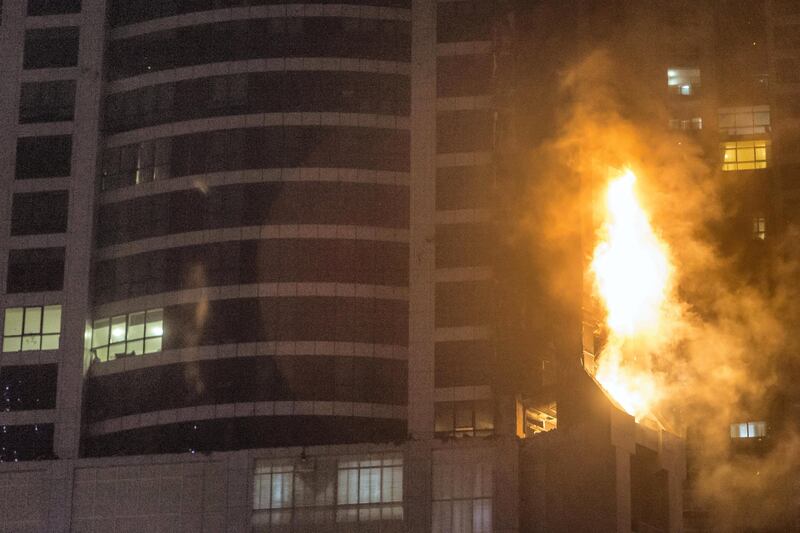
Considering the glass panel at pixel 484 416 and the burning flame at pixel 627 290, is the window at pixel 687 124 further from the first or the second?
the glass panel at pixel 484 416

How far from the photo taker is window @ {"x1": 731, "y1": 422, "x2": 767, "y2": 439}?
9281 cm

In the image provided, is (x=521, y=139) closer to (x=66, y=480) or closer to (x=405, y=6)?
(x=405, y=6)

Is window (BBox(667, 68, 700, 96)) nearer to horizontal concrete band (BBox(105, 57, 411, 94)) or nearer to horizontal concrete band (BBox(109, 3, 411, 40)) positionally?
horizontal concrete band (BBox(105, 57, 411, 94))

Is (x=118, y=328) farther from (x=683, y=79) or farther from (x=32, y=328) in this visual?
(x=683, y=79)

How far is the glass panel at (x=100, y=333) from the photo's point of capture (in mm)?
93000

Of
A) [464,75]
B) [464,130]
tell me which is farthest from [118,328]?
[464,75]

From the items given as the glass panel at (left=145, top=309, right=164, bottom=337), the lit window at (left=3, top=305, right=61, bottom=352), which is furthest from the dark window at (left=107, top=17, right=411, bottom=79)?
the lit window at (left=3, top=305, right=61, bottom=352)

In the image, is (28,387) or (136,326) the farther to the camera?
(136,326)

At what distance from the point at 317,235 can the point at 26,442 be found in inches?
859

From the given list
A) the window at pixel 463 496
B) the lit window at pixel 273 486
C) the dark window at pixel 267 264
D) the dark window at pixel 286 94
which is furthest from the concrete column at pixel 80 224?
the window at pixel 463 496

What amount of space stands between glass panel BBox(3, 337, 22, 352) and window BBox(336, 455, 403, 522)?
75.8ft

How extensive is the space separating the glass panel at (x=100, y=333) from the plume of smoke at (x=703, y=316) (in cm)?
2789

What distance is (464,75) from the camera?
308ft

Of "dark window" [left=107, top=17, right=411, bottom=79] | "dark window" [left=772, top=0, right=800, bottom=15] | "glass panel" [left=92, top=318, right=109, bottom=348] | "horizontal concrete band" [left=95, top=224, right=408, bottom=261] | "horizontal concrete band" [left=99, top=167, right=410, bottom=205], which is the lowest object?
"glass panel" [left=92, top=318, right=109, bottom=348]
